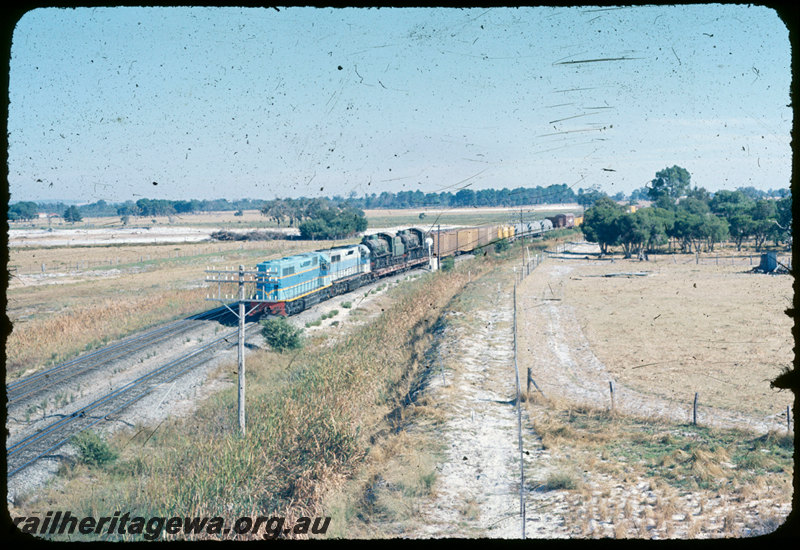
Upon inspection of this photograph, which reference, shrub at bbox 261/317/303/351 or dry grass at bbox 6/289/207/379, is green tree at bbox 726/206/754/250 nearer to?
shrub at bbox 261/317/303/351

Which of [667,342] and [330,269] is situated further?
[330,269]

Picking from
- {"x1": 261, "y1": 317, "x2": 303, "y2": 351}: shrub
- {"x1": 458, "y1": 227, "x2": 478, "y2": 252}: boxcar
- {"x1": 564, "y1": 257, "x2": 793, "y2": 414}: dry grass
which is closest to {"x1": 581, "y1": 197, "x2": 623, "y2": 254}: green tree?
{"x1": 458, "y1": 227, "x2": 478, "y2": 252}: boxcar

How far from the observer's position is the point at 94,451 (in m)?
17.9

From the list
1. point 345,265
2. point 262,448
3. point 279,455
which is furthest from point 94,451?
point 345,265

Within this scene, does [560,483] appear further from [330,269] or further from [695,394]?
[330,269]

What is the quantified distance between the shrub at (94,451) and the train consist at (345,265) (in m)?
8.38

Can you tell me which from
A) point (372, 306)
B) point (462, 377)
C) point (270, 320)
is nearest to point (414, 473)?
point (462, 377)

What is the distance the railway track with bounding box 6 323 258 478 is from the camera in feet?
59.6

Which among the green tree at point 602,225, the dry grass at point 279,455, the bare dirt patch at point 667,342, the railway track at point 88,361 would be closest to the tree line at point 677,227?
the green tree at point 602,225

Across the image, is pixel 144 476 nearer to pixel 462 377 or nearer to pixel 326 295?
pixel 462 377

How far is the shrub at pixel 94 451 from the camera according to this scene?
1769 cm

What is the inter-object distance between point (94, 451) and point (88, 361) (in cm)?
1353

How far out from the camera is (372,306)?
4488 cm

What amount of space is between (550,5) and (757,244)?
9739 cm
